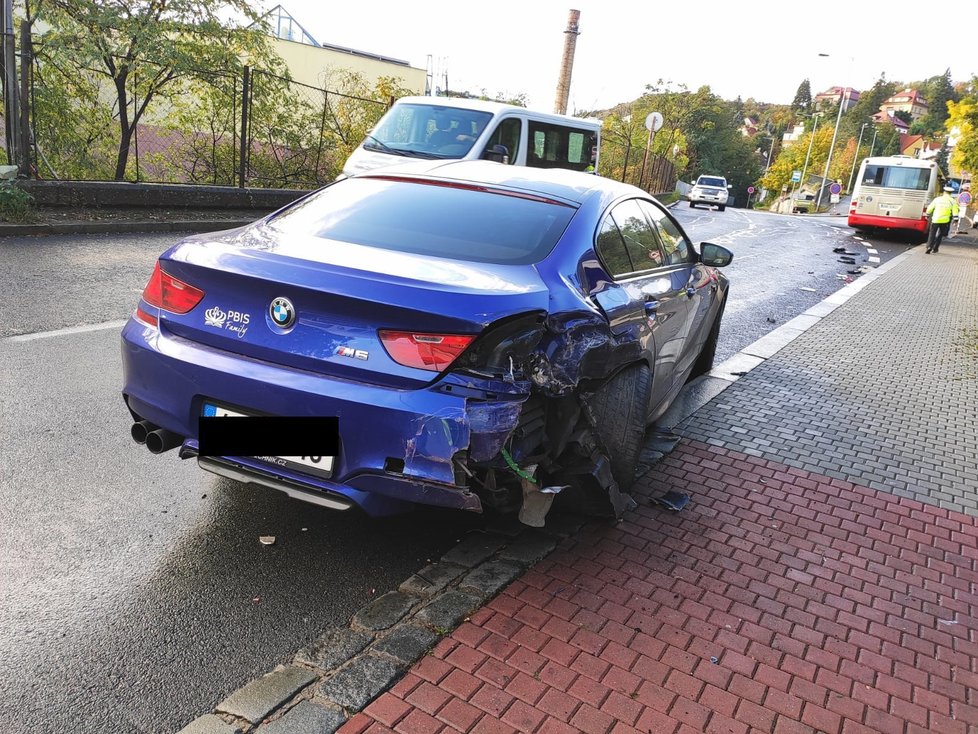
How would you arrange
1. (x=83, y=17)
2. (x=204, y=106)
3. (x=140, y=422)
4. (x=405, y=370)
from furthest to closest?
(x=204, y=106), (x=83, y=17), (x=140, y=422), (x=405, y=370)

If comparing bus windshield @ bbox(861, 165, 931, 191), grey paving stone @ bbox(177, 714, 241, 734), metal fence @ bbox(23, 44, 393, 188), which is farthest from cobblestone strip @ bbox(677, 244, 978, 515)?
bus windshield @ bbox(861, 165, 931, 191)

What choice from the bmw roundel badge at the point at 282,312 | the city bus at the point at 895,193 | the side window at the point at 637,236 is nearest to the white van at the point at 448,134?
the side window at the point at 637,236

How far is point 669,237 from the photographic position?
17.6 ft

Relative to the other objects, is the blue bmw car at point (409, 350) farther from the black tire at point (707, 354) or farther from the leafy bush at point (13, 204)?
the leafy bush at point (13, 204)

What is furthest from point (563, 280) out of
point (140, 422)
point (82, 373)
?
point (82, 373)

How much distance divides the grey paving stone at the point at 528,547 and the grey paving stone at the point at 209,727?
1433 mm

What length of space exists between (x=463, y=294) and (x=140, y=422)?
1571 millimetres

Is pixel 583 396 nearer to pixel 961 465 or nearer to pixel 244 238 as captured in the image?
pixel 244 238

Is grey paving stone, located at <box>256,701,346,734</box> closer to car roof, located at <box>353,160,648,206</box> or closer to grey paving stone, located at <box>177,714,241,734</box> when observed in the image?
grey paving stone, located at <box>177,714,241,734</box>

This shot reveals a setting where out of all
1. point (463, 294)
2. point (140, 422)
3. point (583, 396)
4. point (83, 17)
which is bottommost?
point (140, 422)

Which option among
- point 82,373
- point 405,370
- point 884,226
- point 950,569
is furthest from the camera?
point 884,226

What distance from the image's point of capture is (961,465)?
5.40m

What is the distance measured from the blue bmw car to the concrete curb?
6860 mm

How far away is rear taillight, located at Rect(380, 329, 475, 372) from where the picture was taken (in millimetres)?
2957
